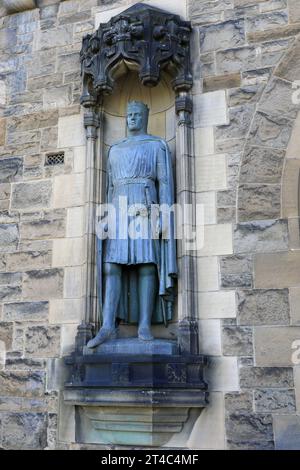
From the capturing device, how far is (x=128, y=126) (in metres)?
4.55

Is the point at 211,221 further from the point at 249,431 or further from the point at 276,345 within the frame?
the point at 249,431

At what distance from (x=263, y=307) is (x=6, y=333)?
2156 mm

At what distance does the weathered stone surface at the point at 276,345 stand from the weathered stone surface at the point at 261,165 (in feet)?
3.68

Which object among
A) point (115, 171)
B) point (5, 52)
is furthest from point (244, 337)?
point (5, 52)

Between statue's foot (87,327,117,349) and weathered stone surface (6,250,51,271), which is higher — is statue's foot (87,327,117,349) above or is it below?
below

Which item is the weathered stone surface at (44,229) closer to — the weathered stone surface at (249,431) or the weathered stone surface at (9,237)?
the weathered stone surface at (9,237)

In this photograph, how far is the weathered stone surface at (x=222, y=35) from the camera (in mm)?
4527

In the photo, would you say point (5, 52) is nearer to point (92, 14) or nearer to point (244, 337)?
point (92, 14)

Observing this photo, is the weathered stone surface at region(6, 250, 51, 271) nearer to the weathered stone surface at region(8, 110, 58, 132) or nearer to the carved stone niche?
the carved stone niche

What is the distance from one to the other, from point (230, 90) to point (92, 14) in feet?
5.31

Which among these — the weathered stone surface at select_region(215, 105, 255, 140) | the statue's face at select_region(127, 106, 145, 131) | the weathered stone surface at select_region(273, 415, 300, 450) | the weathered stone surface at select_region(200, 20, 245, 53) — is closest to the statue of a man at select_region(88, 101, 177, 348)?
the statue's face at select_region(127, 106, 145, 131)

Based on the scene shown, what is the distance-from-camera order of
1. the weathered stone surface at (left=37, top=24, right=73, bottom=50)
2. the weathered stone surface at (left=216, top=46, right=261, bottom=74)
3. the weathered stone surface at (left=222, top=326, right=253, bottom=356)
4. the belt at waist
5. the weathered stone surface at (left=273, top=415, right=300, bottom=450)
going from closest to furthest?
the weathered stone surface at (left=273, top=415, right=300, bottom=450) < the weathered stone surface at (left=222, top=326, right=253, bottom=356) < the belt at waist < the weathered stone surface at (left=216, top=46, right=261, bottom=74) < the weathered stone surface at (left=37, top=24, right=73, bottom=50)

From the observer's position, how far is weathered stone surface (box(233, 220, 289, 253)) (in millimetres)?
3982

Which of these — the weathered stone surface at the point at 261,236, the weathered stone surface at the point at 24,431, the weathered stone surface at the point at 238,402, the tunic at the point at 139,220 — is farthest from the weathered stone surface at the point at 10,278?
the weathered stone surface at the point at 238,402
